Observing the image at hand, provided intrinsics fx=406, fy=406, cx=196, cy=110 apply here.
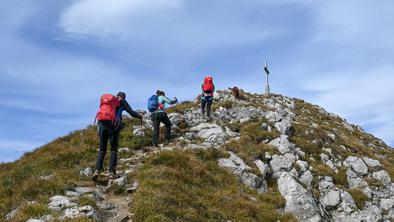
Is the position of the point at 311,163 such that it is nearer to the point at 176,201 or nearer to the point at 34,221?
Result: the point at 176,201

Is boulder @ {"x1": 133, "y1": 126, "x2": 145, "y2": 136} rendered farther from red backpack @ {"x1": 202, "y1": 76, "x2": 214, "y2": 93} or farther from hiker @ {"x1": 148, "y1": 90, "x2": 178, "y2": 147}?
red backpack @ {"x1": 202, "y1": 76, "x2": 214, "y2": 93}

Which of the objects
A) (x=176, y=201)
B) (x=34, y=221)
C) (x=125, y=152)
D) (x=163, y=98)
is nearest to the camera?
(x=34, y=221)

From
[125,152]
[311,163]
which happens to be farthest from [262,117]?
[125,152]

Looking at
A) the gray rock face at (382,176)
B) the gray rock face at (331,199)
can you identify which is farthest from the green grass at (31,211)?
the gray rock face at (382,176)

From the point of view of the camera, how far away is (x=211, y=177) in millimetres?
16844

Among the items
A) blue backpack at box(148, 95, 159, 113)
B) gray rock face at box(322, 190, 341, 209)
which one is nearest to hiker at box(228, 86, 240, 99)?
blue backpack at box(148, 95, 159, 113)

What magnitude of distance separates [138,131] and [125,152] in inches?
128

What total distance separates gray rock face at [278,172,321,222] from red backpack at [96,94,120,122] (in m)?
7.79

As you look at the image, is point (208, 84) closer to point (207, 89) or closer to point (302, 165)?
point (207, 89)

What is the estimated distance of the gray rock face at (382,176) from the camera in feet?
69.5

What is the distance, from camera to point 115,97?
1509 centimetres

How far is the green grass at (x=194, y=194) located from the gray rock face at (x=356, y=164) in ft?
22.9

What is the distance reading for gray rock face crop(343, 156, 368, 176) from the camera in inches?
854

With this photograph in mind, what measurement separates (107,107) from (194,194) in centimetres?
441
